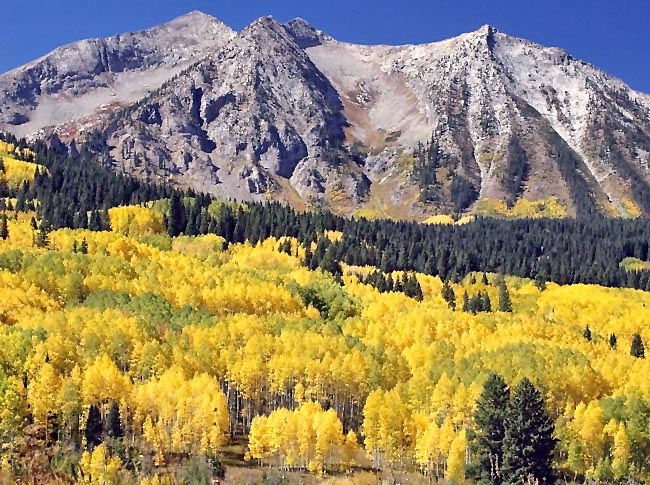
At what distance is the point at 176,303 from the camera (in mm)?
127062

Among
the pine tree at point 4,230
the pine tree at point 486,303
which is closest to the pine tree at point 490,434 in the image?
the pine tree at point 486,303

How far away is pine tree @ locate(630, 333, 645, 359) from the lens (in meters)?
122

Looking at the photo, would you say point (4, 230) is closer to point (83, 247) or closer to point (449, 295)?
point (83, 247)

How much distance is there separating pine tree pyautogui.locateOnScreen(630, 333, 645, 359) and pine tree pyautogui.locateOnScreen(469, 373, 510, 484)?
55618mm

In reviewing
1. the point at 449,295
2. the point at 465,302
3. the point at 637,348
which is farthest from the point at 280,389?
the point at 449,295

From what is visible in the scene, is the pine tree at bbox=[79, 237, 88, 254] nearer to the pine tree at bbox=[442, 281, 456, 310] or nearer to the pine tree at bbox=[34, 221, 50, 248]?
the pine tree at bbox=[34, 221, 50, 248]

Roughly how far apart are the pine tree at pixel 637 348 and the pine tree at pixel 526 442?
57515mm

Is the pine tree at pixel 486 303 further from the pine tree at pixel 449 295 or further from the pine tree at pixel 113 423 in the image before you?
the pine tree at pixel 113 423

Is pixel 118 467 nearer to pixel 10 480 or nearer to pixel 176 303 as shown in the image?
pixel 10 480

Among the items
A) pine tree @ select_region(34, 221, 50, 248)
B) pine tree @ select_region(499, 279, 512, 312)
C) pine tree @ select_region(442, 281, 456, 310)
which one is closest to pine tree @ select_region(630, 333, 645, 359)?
pine tree @ select_region(499, 279, 512, 312)

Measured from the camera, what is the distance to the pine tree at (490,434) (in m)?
69.9

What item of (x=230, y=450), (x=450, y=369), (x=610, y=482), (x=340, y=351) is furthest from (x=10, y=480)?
(x=610, y=482)

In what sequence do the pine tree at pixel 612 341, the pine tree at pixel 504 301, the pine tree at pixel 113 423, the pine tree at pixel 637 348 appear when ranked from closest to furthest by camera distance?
the pine tree at pixel 113 423
the pine tree at pixel 637 348
the pine tree at pixel 612 341
the pine tree at pixel 504 301

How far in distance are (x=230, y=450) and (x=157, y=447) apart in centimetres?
811
